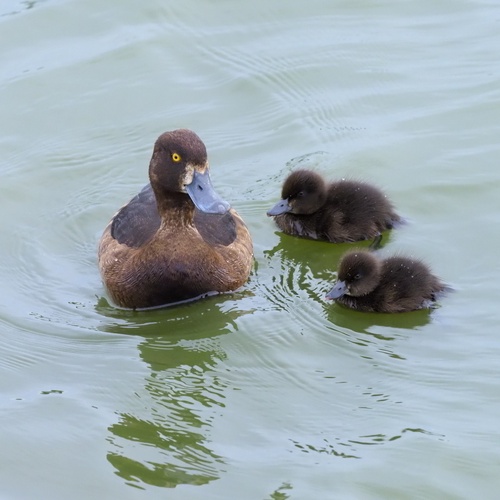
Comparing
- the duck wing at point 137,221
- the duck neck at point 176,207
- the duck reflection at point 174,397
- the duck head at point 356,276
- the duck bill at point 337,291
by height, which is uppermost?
the duck neck at point 176,207

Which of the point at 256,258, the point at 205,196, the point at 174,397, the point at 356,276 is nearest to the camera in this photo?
the point at 174,397

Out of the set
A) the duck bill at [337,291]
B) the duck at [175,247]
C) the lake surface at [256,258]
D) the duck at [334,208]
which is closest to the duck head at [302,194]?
the duck at [334,208]

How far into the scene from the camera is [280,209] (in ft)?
29.5

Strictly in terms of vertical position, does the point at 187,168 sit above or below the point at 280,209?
above

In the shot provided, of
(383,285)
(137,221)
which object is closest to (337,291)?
(383,285)

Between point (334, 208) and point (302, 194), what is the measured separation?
255mm

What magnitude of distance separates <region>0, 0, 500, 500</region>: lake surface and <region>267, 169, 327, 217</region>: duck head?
275 mm

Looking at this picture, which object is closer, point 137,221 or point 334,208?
point 137,221

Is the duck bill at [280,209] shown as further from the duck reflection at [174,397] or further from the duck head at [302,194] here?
the duck reflection at [174,397]

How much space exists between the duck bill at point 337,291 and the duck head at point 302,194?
114 centimetres

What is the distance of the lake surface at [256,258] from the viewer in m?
6.44

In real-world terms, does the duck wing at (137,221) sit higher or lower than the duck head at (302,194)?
lower

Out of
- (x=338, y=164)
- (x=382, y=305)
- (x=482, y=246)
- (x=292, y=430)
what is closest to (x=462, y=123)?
(x=338, y=164)

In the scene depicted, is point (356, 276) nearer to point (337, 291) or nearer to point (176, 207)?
point (337, 291)
